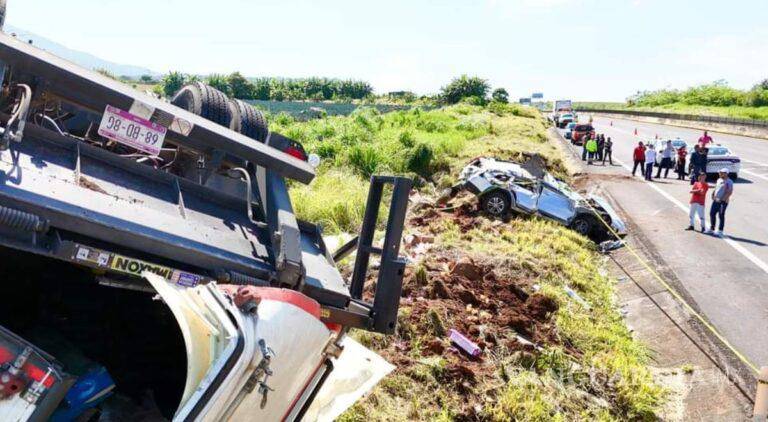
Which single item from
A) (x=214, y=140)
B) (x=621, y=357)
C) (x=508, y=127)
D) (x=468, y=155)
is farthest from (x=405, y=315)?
(x=508, y=127)

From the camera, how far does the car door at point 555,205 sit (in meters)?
14.4

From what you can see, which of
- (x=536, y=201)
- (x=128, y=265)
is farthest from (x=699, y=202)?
(x=128, y=265)

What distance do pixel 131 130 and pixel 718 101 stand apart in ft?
268

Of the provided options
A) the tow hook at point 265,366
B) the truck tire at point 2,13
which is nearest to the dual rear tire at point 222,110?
the truck tire at point 2,13

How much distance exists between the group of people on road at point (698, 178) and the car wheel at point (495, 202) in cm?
434

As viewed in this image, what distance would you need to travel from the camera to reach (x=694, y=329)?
8.69 meters

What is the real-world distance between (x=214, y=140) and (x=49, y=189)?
3.12 ft

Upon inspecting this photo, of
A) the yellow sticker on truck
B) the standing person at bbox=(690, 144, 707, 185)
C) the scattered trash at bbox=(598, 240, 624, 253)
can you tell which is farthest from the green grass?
the yellow sticker on truck

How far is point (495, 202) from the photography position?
14.2m

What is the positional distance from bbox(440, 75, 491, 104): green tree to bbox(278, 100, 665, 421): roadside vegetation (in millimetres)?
58890

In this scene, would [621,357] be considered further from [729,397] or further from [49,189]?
[49,189]

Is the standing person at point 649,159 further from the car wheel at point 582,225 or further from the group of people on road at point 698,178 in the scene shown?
the car wheel at point 582,225

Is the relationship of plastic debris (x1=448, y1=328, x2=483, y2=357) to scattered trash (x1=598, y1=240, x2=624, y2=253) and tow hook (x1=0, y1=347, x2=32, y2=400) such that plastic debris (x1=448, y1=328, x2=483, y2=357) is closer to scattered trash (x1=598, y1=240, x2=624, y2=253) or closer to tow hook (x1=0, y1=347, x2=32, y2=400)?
tow hook (x1=0, y1=347, x2=32, y2=400)

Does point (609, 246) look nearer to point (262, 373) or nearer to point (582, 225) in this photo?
point (582, 225)
